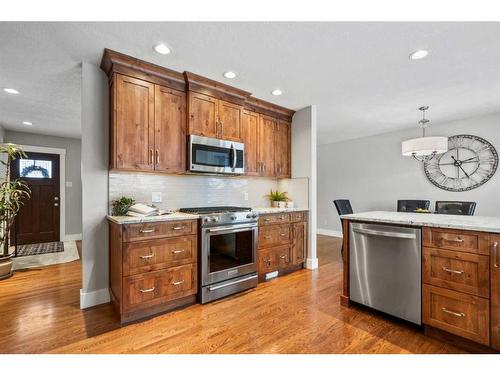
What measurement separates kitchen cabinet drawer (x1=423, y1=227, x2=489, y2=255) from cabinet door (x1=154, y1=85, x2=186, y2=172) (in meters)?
2.46

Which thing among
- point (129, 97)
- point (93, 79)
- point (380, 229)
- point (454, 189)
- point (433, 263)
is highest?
point (93, 79)

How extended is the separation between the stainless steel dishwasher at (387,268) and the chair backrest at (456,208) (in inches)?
103

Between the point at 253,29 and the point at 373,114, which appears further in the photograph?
the point at 373,114

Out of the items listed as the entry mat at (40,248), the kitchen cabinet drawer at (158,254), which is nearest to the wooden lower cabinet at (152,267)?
the kitchen cabinet drawer at (158,254)

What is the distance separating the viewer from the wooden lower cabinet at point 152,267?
6.98ft

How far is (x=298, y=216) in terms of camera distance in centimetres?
362

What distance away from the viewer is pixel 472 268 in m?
1.75

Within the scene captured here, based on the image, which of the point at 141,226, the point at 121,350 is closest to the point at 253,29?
the point at 141,226

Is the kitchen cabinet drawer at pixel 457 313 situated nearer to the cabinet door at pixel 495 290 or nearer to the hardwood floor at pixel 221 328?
the cabinet door at pixel 495 290

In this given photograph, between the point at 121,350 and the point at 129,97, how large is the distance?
7.30 feet

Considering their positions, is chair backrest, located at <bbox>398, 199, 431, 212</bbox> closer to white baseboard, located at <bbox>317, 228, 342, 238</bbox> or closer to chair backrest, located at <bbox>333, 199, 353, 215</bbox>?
chair backrest, located at <bbox>333, 199, 353, 215</bbox>

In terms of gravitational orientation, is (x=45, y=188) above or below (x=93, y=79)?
below
